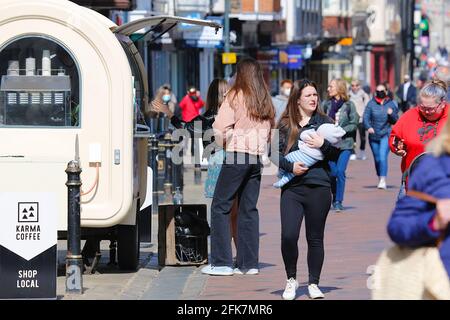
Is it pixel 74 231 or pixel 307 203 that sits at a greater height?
pixel 307 203

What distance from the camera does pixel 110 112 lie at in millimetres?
11859

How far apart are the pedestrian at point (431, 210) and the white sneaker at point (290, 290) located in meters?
5.03

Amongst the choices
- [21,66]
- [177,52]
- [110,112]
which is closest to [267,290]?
[110,112]

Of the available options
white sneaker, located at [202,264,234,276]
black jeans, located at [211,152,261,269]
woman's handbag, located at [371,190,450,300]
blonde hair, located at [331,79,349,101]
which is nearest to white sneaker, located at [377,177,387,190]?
blonde hair, located at [331,79,349,101]

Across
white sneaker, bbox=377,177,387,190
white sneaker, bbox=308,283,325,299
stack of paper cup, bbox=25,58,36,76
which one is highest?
stack of paper cup, bbox=25,58,36,76

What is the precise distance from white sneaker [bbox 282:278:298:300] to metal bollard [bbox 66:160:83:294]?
1.55 metres

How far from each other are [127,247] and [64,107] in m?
1.43

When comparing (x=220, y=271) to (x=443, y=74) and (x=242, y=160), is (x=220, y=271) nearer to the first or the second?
(x=242, y=160)

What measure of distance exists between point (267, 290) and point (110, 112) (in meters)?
1.97

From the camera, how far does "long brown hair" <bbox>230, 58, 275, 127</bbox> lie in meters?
12.2

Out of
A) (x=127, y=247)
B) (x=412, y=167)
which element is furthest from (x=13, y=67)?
(x=412, y=167)

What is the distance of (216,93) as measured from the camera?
1360cm

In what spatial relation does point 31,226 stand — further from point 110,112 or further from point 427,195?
point 427,195

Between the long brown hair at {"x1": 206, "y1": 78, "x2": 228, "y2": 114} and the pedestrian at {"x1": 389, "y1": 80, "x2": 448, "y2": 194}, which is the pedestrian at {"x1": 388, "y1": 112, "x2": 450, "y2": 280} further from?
the long brown hair at {"x1": 206, "y1": 78, "x2": 228, "y2": 114}
